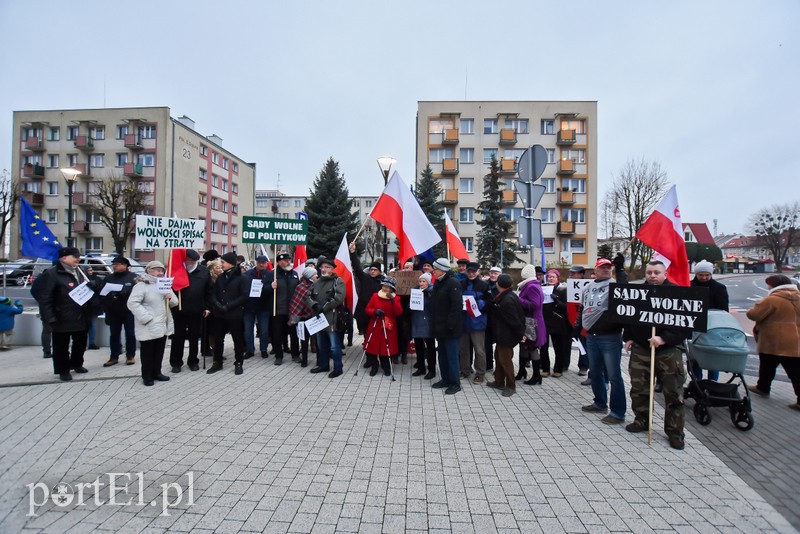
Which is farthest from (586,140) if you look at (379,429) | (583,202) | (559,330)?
(379,429)

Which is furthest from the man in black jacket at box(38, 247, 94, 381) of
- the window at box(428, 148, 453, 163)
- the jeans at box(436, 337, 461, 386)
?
the window at box(428, 148, 453, 163)

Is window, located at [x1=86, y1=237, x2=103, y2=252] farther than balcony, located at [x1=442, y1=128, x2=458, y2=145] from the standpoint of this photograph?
Yes

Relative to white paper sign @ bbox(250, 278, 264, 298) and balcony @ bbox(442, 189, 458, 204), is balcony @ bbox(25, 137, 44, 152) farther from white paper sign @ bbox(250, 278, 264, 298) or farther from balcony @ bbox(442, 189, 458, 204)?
white paper sign @ bbox(250, 278, 264, 298)

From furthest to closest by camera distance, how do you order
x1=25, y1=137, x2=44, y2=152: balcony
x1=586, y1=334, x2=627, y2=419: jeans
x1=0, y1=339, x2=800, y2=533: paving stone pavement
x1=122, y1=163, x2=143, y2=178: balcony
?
x1=25, y1=137, x2=44, y2=152: balcony, x1=122, y1=163, x2=143, y2=178: balcony, x1=586, y1=334, x2=627, y2=419: jeans, x1=0, y1=339, x2=800, y2=533: paving stone pavement

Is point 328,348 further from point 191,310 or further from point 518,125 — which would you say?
point 518,125

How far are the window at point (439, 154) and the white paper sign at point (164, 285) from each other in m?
39.9

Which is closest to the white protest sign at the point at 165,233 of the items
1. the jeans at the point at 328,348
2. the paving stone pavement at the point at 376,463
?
the paving stone pavement at the point at 376,463

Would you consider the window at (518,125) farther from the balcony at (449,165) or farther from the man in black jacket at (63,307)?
the man in black jacket at (63,307)

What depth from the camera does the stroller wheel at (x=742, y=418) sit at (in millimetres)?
5070

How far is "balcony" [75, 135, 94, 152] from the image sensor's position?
148 ft

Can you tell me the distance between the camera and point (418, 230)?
7.87 m

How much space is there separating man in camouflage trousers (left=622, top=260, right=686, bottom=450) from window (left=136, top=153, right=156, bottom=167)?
167ft

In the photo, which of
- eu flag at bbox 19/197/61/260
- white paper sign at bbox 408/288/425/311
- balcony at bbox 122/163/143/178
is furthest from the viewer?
balcony at bbox 122/163/143/178

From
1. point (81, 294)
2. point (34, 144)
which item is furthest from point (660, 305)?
point (34, 144)
